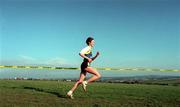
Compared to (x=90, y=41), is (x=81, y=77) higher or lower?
lower

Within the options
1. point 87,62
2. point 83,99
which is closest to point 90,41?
point 87,62

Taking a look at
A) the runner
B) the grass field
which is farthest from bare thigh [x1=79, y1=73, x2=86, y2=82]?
the grass field

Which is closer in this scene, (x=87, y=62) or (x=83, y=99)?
(x=83, y=99)

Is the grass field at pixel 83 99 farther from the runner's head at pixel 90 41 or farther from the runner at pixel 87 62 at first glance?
the runner's head at pixel 90 41

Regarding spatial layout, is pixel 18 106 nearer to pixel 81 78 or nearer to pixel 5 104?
pixel 5 104

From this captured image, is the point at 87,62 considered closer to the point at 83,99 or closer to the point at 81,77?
the point at 81,77

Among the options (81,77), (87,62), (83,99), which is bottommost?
(83,99)

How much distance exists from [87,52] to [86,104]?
2.40 m

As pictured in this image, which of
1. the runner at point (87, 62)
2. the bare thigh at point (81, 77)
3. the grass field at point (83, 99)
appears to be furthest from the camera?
the bare thigh at point (81, 77)

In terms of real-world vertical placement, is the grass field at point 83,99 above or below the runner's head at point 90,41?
below

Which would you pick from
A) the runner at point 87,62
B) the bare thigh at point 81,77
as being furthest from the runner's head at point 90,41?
the bare thigh at point 81,77

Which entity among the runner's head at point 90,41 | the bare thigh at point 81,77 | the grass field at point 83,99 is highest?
the runner's head at point 90,41

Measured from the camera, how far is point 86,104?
946 cm

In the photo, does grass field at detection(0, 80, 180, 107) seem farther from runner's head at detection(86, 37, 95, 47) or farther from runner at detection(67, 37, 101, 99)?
runner's head at detection(86, 37, 95, 47)
